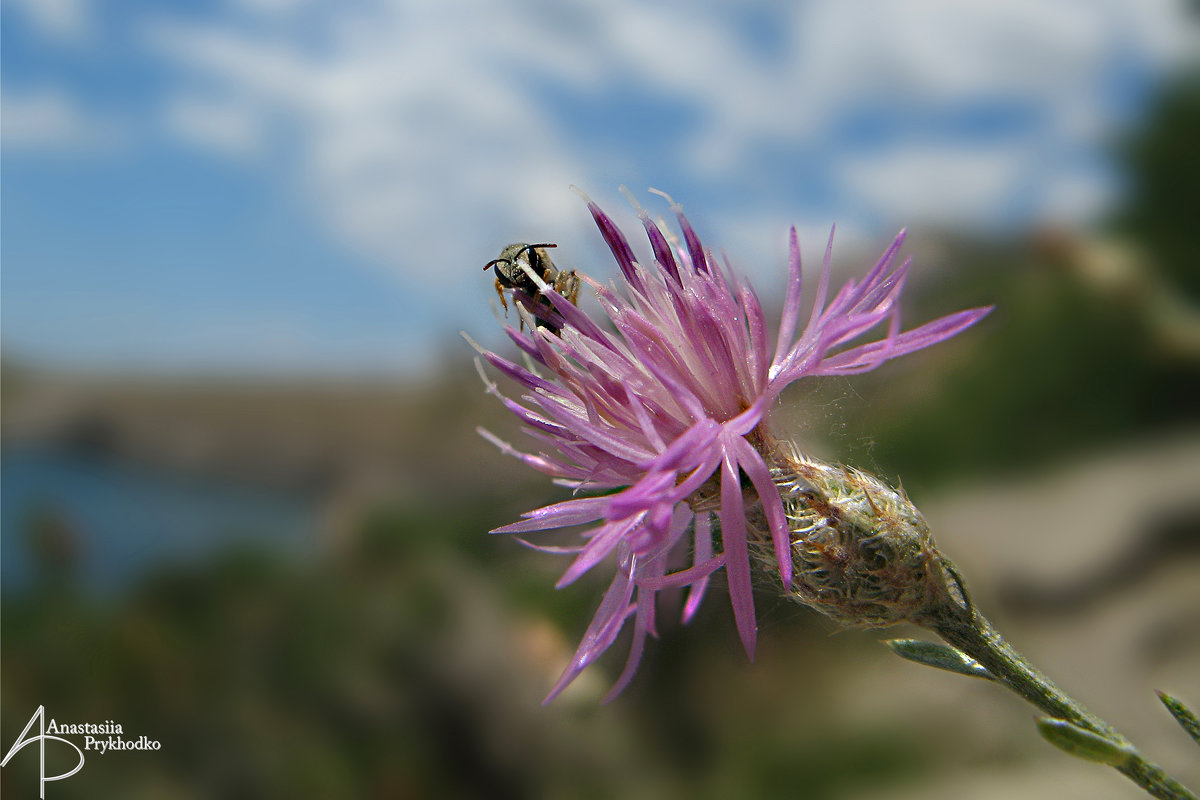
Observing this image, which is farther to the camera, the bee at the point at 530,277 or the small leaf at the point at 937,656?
the bee at the point at 530,277

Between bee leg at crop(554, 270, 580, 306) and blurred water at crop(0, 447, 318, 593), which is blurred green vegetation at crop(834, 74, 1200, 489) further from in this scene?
bee leg at crop(554, 270, 580, 306)

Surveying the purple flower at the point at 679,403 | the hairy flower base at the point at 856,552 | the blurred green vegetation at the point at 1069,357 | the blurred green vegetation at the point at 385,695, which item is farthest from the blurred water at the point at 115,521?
the blurred green vegetation at the point at 1069,357

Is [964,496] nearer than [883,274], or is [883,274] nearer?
[883,274]

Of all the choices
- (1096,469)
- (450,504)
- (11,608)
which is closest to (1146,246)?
(1096,469)

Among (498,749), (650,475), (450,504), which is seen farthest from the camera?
(450,504)

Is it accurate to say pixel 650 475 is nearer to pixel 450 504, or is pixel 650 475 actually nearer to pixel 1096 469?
pixel 450 504

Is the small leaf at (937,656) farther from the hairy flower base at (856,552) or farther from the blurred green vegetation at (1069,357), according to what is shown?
the blurred green vegetation at (1069,357)
